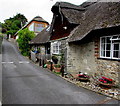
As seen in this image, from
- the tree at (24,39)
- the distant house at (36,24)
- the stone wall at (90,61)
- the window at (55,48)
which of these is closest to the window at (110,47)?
the stone wall at (90,61)

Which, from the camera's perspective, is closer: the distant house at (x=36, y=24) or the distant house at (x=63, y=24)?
the distant house at (x=63, y=24)

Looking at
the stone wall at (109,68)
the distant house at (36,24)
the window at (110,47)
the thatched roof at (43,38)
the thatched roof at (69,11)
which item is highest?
the distant house at (36,24)

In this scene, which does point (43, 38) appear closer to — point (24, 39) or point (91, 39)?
point (24, 39)

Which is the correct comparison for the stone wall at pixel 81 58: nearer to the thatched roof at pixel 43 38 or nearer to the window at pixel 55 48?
the window at pixel 55 48

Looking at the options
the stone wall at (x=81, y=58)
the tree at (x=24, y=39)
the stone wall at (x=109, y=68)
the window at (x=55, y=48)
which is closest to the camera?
the stone wall at (x=109, y=68)

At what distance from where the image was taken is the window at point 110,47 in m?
6.90

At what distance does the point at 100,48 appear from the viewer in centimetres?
802

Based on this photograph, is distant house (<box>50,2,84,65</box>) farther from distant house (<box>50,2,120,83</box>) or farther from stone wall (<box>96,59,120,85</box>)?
stone wall (<box>96,59,120,85</box>)

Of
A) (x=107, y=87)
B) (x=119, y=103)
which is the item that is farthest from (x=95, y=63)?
(x=119, y=103)

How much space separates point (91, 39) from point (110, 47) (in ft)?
5.64

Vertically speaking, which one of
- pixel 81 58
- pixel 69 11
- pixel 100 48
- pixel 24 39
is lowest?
pixel 81 58

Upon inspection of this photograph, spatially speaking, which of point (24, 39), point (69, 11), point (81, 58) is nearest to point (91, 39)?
point (81, 58)

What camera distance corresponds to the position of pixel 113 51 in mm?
7176

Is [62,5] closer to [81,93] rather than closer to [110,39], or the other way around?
[110,39]
